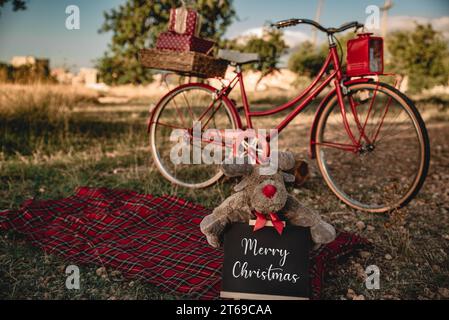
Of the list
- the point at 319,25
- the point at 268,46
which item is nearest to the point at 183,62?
the point at 319,25

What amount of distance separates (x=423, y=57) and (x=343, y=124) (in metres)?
9.04

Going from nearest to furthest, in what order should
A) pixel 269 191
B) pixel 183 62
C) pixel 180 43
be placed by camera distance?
pixel 269 191 < pixel 183 62 < pixel 180 43

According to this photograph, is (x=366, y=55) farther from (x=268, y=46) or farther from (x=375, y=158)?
(x=268, y=46)

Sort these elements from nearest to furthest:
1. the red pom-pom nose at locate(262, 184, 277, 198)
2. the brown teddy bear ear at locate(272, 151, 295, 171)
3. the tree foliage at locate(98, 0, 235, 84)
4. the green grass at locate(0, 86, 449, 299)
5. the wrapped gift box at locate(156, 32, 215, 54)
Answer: the red pom-pom nose at locate(262, 184, 277, 198)
the brown teddy bear ear at locate(272, 151, 295, 171)
the green grass at locate(0, 86, 449, 299)
the wrapped gift box at locate(156, 32, 215, 54)
the tree foliage at locate(98, 0, 235, 84)

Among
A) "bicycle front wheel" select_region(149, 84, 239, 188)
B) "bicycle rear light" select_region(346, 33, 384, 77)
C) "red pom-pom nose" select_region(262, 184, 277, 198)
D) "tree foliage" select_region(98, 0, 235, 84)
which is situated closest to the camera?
"red pom-pom nose" select_region(262, 184, 277, 198)

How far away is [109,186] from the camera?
11.6 feet

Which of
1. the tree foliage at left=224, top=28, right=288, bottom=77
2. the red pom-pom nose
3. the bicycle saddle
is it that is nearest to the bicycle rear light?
the bicycle saddle

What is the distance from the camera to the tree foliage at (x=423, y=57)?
10898 millimetres

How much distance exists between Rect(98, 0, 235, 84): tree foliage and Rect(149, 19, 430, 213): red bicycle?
963mm

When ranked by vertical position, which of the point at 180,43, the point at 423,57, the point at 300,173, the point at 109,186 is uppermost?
the point at 423,57

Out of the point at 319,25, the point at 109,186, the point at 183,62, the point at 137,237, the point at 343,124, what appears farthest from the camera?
the point at 343,124

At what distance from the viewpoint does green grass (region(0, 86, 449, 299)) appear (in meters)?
1.99

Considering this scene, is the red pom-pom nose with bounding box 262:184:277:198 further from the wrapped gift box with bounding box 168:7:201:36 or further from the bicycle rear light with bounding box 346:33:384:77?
the wrapped gift box with bounding box 168:7:201:36
